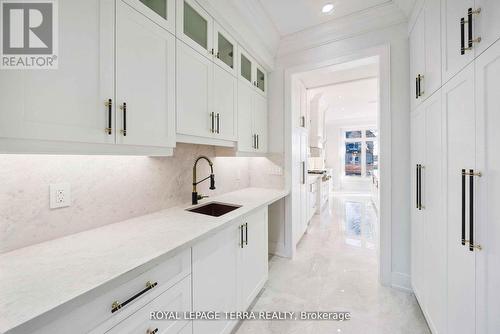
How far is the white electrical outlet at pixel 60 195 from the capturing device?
3.48ft

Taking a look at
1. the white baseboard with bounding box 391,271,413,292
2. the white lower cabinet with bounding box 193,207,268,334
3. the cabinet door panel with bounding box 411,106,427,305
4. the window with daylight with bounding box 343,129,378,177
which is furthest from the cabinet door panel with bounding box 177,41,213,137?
the window with daylight with bounding box 343,129,378,177

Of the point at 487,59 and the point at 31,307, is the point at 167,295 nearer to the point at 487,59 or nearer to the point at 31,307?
the point at 31,307

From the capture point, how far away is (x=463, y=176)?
40.0 inches

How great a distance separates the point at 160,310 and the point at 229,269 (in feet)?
1.95

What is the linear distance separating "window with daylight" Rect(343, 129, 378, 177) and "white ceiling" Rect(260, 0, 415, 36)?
757 cm

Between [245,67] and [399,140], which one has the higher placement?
[245,67]

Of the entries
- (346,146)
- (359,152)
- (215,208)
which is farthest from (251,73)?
(359,152)

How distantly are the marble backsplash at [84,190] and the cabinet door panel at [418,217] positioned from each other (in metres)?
2.05

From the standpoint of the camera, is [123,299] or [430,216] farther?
[430,216]

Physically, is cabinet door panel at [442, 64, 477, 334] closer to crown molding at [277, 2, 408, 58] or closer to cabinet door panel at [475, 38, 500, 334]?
cabinet door panel at [475, 38, 500, 334]

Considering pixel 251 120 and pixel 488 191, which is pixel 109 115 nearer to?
pixel 251 120

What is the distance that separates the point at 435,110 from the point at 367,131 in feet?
27.3

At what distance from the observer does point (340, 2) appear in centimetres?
203

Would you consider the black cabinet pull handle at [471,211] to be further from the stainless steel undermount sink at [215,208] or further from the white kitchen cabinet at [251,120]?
the white kitchen cabinet at [251,120]
